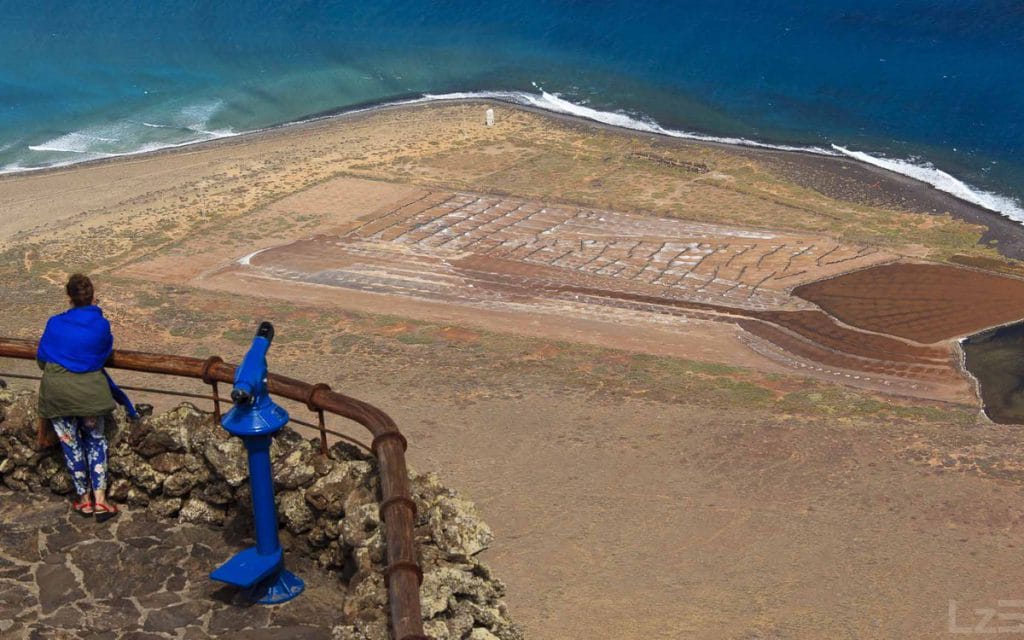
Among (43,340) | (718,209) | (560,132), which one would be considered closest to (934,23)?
(560,132)

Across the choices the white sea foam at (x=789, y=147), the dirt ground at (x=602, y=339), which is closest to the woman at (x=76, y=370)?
the dirt ground at (x=602, y=339)

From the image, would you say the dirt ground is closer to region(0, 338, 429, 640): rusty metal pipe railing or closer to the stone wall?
the stone wall

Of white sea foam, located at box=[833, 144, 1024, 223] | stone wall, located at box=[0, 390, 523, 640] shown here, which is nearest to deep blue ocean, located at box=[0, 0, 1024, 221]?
white sea foam, located at box=[833, 144, 1024, 223]

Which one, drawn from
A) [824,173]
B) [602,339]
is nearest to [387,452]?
[602,339]

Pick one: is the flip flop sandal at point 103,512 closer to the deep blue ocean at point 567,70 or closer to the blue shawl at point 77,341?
the blue shawl at point 77,341

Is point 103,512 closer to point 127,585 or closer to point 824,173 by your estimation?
point 127,585
